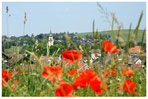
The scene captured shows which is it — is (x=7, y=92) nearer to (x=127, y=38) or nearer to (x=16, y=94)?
(x=16, y=94)

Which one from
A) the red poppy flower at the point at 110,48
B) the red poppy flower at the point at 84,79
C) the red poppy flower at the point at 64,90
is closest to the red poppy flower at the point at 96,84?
the red poppy flower at the point at 84,79

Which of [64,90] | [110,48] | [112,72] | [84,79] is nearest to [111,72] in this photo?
[112,72]

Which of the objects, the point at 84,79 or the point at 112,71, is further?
the point at 112,71

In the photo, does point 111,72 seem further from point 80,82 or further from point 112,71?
point 80,82

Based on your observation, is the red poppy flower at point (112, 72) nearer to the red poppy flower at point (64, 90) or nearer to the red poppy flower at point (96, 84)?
the red poppy flower at point (96, 84)

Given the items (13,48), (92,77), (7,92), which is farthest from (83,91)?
(13,48)

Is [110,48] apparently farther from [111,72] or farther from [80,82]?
[80,82]

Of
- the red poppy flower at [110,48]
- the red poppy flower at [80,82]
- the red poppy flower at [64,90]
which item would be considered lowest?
the red poppy flower at [64,90]

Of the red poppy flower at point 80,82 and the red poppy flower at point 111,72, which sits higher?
the red poppy flower at point 111,72

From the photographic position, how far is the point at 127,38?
5.74 ft

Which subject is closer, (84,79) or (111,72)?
(84,79)

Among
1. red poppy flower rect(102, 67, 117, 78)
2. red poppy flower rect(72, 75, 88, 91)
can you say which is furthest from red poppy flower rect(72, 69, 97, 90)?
red poppy flower rect(102, 67, 117, 78)

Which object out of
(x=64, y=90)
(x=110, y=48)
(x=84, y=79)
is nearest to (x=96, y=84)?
(x=84, y=79)

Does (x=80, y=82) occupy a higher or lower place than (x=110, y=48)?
lower
